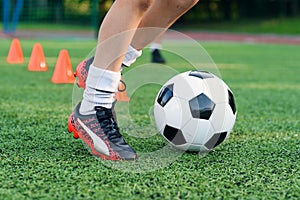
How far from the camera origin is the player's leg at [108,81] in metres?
1.90

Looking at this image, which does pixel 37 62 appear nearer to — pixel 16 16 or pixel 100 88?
pixel 100 88

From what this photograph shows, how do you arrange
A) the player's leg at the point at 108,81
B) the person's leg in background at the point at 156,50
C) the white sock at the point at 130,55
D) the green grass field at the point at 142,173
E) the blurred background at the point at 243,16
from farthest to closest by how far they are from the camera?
1. the blurred background at the point at 243,16
2. the person's leg in background at the point at 156,50
3. the white sock at the point at 130,55
4. the player's leg at the point at 108,81
5. the green grass field at the point at 142,173

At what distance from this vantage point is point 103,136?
1963 millimetres

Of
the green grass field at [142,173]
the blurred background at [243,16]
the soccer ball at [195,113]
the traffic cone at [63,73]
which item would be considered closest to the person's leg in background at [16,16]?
the blurred background at [243,16]

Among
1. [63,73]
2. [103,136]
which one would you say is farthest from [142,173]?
[63,73]

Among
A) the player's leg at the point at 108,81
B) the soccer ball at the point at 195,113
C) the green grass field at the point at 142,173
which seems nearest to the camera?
the green grass field at the point at 142,173

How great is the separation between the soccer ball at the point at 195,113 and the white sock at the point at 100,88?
269mm

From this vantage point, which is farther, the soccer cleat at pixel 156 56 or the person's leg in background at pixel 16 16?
the person's leg in background at pixel 16 16

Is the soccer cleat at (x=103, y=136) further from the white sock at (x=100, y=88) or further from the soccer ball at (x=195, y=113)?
the soccer ball at (x=195, y=113)

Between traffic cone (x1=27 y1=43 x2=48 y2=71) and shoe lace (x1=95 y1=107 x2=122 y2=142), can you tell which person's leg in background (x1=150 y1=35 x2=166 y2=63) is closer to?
traffic cone (x1=27 y1=43 x2=48 y2=71)

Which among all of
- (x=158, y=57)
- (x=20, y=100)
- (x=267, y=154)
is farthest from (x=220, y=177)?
(x=158, y=57)

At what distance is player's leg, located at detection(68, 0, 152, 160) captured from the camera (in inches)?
74.7

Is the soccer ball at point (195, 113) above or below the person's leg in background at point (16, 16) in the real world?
above

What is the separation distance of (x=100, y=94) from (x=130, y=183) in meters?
0.47
